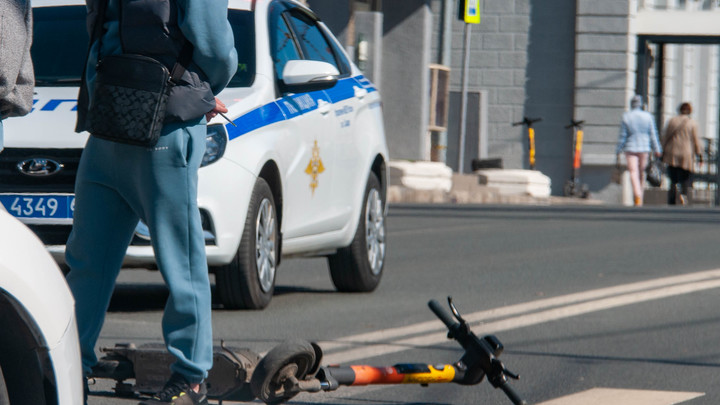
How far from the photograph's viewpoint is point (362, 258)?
8.90 metres

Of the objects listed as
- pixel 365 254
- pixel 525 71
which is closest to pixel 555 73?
pixel 525 71

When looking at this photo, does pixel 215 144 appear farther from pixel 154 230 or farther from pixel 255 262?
pixel 154 230

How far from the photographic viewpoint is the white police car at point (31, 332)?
9.64 ft

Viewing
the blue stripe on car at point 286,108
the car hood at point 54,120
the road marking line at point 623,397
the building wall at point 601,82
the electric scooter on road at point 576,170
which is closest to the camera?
the road marking line at point 623,397

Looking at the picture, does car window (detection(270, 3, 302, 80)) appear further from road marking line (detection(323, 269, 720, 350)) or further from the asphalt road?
road marking line (detection(323, 269, 720, 350))

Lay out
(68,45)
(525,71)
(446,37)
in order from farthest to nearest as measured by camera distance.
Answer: (525,71) < (446,37) < (68,45)

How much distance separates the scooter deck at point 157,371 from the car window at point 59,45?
141 inches

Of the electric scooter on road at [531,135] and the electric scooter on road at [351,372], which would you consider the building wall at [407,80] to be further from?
the electric scooter on road at [351,372]

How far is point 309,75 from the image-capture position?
7.59 m

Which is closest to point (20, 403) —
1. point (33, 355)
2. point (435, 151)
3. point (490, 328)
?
point (33, 355)

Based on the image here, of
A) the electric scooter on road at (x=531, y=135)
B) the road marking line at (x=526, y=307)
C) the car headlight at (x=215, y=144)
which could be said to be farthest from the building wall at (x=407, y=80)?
the car headlight at (x=215, y=144)

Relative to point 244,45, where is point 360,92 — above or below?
below

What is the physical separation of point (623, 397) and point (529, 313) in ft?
8.02

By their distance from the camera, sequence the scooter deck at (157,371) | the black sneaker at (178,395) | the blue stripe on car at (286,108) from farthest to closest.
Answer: the blue stripe on car at (286,108) < the scooter deck at (157,371) < the black sneaker at (178,395)
